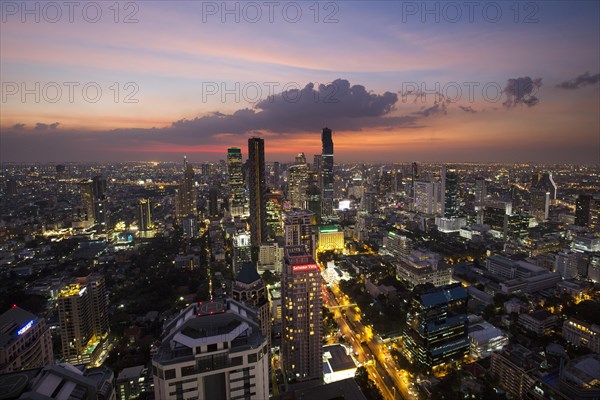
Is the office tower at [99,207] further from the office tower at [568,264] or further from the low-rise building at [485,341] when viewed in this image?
the office tower at [568,264]

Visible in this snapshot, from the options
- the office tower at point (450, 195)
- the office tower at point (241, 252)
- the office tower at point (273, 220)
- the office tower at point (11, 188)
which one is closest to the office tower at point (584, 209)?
the office tower at point (450, 195)

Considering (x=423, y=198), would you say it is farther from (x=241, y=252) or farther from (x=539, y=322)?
(x=539, y=322)

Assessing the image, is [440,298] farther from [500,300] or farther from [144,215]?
[144,215]

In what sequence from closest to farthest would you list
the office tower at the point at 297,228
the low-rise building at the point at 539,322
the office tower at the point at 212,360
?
the office tower at the point at 212,360, the low-rise building at the point at 539,322, the office tower at the point at 297,228

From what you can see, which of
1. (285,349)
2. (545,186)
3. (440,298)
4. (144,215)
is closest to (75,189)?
(144,215)

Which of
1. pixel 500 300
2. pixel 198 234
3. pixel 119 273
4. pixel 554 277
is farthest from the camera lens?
pixel 198 234

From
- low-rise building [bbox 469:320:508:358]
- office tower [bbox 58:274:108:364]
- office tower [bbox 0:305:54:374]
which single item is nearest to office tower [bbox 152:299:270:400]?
office tower [bbox 0:305:54:374]
